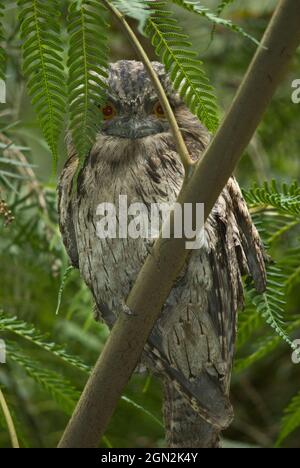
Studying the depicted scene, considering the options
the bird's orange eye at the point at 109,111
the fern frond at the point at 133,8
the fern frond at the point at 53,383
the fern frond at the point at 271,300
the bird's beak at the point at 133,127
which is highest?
the fern frond at the point at 133,8

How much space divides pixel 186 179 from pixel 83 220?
2.01 feet

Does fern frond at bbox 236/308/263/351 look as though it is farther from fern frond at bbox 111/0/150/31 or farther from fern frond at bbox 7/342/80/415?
fern frond at bbox 111/0/150/31

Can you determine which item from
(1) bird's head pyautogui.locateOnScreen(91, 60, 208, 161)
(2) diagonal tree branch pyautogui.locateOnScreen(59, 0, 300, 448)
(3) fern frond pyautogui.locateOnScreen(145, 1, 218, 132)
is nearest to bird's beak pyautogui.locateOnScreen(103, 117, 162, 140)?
(1) bird's head pyautogui.locateOnScreen(91, 60, 208, 161)

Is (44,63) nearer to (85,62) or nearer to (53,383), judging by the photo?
(85,62)

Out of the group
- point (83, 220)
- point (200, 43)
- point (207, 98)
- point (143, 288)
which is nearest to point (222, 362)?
point (83, 220)

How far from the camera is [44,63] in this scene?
1319mm

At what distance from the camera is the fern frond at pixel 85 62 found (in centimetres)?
125

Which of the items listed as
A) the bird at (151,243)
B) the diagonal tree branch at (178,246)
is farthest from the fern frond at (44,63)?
the bird at (151,243)

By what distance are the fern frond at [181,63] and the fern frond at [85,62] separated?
0.26ft

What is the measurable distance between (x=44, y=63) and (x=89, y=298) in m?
1.05

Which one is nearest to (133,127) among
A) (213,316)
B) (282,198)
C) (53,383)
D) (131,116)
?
(131,116)

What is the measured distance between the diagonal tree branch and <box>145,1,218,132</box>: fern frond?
0.16m

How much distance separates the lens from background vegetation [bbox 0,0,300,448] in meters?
1.91

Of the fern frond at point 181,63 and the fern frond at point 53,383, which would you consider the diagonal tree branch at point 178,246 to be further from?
the fern frond at point 53,383
